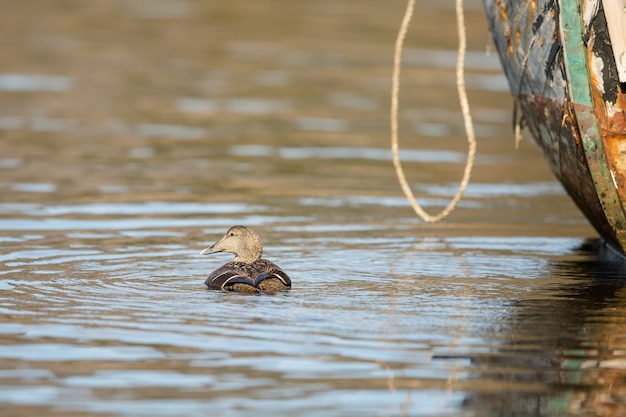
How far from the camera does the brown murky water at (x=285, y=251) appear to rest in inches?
263

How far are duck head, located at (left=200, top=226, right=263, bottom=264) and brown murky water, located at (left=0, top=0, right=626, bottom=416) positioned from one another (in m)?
0.36

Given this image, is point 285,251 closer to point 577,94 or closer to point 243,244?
point 243,244

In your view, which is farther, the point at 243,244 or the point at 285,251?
the point at 285,251

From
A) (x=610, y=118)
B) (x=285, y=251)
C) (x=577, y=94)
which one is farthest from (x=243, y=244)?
(x=610, y=118)

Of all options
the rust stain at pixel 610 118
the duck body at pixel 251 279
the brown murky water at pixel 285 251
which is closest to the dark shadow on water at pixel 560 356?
the brown murky water at pixel 285 251

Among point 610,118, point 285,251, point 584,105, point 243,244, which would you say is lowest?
point 243,244

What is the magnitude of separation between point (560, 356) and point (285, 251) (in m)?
3.36

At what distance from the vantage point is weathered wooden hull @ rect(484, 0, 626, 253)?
29.0ft

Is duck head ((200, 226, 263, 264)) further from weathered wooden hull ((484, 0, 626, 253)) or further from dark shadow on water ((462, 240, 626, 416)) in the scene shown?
weathered wooden hull ((484, 0, 626, 253))

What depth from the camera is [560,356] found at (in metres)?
7.31

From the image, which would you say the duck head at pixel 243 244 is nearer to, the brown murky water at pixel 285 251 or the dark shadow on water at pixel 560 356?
the brown murky water at pixel 285 251

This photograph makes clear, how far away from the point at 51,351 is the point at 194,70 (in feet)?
49.6

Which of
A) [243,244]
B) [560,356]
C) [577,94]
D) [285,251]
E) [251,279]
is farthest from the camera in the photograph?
[285,251]

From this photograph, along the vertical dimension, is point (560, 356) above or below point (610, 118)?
below
